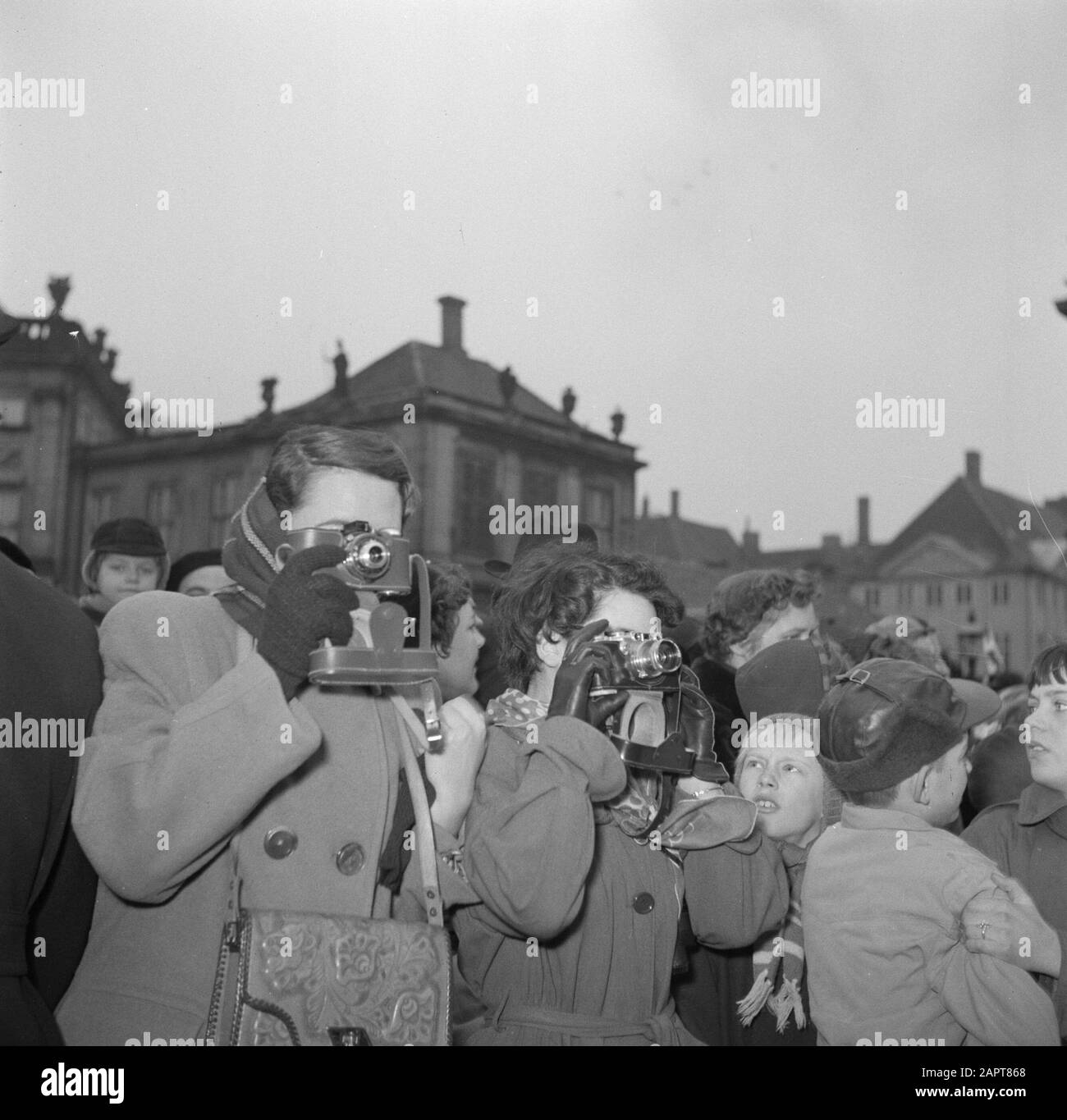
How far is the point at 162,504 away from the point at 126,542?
14.1 meters

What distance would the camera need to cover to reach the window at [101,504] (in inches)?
678

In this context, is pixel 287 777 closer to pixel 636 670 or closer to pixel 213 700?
pixel 213 700

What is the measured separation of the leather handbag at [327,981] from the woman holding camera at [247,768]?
0.07m

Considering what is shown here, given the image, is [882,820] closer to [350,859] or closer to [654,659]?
[654,659]

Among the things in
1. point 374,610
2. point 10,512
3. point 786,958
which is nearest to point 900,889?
point 786,958

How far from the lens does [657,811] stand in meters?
2.53

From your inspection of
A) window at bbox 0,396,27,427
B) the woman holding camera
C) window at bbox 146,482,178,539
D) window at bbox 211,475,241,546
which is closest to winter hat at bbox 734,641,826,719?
the woman holding camera

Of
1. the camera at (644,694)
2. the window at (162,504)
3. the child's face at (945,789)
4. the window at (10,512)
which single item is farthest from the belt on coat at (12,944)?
the window at (162,504)

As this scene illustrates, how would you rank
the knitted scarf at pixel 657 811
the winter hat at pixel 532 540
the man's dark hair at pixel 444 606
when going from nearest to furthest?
the knitted scarf at pixel 657 811, the man's dark hair at pixel 444 606, the winter hat at pixel 532 540

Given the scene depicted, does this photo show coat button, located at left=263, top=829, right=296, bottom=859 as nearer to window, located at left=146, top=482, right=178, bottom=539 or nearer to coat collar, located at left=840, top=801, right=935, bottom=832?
coat collar, located at left=840, top=801, right=935, bottom=832

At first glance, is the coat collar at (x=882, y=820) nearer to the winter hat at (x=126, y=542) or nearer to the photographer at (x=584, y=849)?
the photographer at (x=584, y=849)

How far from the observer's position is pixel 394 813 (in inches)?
87.8

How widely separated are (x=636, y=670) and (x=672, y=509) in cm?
869
